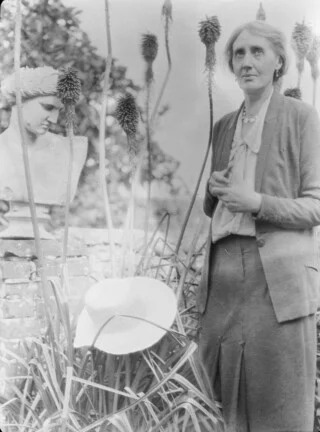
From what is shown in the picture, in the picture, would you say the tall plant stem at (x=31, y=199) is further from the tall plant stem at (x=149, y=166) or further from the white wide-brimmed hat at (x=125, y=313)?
the tall plant stem at (x=149, y=166)

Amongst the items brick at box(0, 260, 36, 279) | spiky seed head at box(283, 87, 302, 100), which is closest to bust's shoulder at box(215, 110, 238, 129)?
spiky seed head at box(283, 87, 302, 100)

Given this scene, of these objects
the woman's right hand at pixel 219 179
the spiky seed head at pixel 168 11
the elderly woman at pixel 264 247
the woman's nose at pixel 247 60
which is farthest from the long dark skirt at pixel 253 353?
the spiky seed head at pixel 168 11

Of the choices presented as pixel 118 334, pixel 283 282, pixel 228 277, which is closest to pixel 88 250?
pixel 118 334

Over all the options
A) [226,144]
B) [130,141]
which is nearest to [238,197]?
[226,144]

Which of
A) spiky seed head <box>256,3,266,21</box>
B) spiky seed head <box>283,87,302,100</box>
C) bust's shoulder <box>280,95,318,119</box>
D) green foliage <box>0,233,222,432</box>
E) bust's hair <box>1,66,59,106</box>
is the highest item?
spiky seed head <box>256,3,266,21</box>

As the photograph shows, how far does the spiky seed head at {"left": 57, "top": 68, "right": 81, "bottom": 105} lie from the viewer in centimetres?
127

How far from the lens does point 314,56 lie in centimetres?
127

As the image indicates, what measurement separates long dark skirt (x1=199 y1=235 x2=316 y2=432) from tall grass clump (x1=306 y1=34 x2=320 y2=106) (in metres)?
0.33

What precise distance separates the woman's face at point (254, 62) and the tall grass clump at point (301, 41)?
5cm

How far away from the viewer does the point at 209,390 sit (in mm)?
1251

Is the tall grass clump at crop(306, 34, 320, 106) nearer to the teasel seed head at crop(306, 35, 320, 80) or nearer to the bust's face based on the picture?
the teasel seed head at crop(306, 35, 320, 80)

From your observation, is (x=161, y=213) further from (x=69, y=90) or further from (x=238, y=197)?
(x=69, y=90)

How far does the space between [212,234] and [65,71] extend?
1.41 feet

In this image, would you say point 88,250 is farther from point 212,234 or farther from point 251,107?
point 251,107
